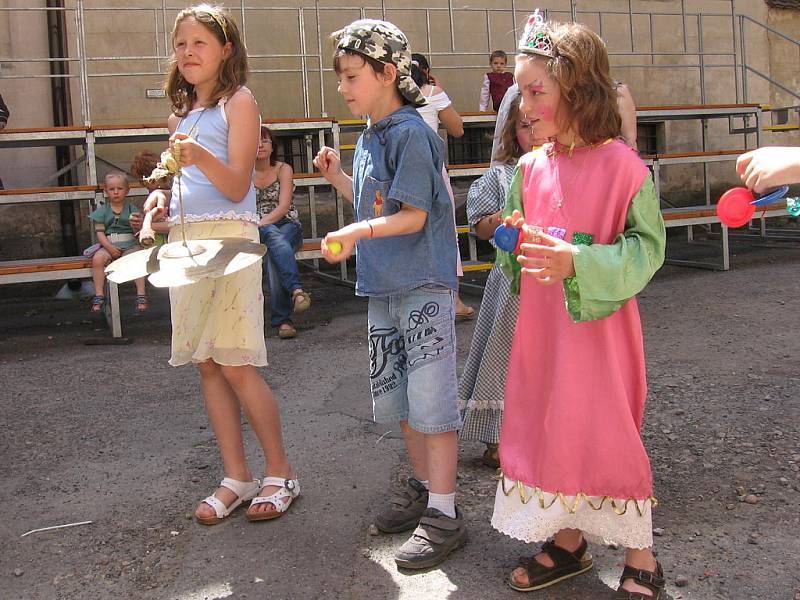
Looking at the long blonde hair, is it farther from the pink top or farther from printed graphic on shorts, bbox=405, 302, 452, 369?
the pink top

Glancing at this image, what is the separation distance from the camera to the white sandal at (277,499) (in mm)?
2846

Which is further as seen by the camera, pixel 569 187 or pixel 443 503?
pixel 443 503

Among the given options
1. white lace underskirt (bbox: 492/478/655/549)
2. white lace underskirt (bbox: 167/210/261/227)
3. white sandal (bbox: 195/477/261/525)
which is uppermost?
white lace underskirt (bbox: 167/210/261/227)

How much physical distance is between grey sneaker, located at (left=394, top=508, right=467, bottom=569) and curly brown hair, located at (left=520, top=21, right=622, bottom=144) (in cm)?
119

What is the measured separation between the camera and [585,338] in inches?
85.2

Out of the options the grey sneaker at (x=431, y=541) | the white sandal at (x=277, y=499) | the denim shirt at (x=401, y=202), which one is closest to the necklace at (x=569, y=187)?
the denim shirt at (x=401, y=202)

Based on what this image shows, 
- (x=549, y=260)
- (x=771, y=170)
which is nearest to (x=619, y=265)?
(x=549, y=260)

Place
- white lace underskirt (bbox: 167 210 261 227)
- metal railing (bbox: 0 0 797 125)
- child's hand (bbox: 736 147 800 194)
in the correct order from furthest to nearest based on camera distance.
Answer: metal railing (bbox: 0 0 797 125)
white lace underskirt (bbox: 167 210 261 227)
child's hand (bbox: 736 147 800 194)

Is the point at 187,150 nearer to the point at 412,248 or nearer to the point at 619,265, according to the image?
the point at 412,248

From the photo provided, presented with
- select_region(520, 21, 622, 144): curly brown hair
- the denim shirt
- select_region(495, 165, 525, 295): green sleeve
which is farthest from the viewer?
the denim shirt

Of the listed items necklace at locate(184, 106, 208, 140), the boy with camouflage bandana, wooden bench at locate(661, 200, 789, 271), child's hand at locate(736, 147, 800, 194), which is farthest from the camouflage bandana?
wooden bench at locate(661, 200, 789, 271)

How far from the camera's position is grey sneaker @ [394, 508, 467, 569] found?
2.48 metres

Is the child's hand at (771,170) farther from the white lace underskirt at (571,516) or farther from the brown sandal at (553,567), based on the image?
the brown sandal at (553,567)

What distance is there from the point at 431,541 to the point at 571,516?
0.48 metres
